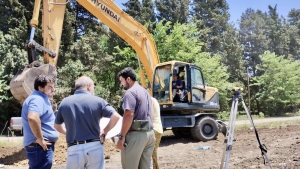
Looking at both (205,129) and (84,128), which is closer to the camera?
(84,128)

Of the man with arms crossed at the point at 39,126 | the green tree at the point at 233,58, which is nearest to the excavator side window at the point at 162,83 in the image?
the man with arms crossed at the point at 39,126

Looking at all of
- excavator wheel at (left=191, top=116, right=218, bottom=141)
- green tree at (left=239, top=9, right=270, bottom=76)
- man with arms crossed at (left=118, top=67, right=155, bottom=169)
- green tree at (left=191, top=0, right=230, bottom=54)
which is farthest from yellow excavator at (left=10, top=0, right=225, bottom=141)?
green tree at (left=239, top=9, right=270, bottom=76)

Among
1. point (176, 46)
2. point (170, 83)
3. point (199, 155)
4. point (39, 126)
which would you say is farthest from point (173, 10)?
point (39, 126)

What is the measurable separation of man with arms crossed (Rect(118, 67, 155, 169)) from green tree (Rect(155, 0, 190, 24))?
109ft

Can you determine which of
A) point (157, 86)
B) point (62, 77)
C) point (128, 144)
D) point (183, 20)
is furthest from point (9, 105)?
point (183, 20)

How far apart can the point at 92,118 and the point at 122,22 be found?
25.4 feet

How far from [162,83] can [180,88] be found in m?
0.66

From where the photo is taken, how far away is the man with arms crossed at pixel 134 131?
3951 mm

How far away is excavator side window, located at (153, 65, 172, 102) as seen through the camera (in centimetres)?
1133

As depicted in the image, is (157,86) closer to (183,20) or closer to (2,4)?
(2,4)

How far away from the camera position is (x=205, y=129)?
39.4 ft

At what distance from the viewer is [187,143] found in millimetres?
11773

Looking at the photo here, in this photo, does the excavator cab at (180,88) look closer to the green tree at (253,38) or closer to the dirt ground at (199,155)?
the dirt ground at (199,155)

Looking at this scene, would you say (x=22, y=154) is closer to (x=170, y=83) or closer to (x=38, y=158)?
(x=170, y=83)
